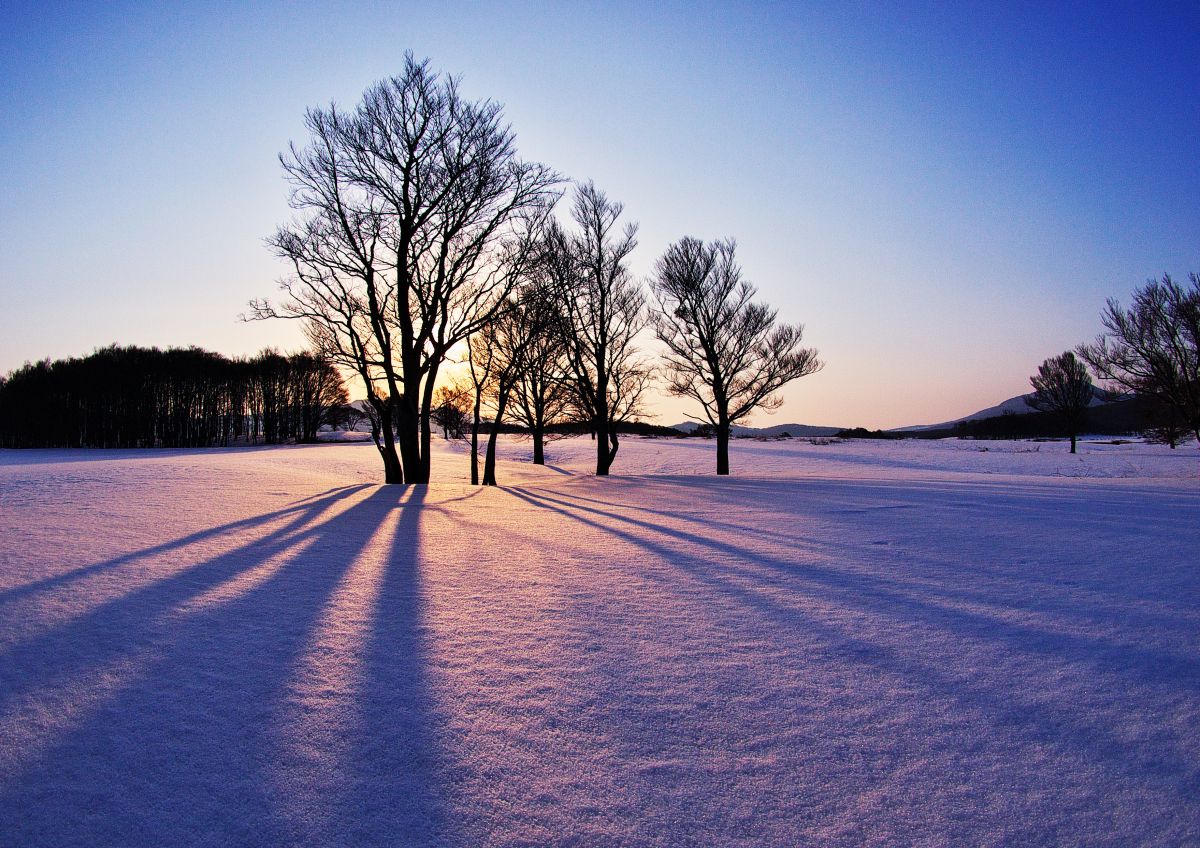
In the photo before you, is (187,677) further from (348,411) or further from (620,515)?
(348,411)

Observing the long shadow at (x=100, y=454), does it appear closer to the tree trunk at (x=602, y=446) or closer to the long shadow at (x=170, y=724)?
the tree trunk at (x=602, y=446)

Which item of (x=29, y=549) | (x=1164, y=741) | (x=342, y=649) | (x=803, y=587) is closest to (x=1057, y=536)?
(x=803, y=587)

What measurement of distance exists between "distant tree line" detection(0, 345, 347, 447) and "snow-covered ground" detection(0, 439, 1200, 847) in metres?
42.5

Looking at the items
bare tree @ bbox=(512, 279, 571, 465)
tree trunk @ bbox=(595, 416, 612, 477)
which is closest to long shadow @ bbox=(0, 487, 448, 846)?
bare tree @ bbox=(512, 279, 571, 465)

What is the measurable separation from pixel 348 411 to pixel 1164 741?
66.0 meters

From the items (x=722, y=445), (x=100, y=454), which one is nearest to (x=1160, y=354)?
(x=722, y=445)

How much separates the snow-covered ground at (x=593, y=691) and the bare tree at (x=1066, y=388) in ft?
124

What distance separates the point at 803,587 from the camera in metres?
4.43

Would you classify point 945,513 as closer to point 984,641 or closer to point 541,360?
point 984,641

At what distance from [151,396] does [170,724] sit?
2181 inches

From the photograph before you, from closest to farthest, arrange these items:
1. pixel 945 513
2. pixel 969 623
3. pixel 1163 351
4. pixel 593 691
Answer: pixel 593 691 → pixel 969 623 → pixel 945 513 → pixel 1163 351

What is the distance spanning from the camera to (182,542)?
553 centimetres

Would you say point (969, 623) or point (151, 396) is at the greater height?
point (151, 396)

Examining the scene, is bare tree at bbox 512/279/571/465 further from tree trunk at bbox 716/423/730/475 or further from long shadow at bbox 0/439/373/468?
long shadow at bbox 0/439/373/468
